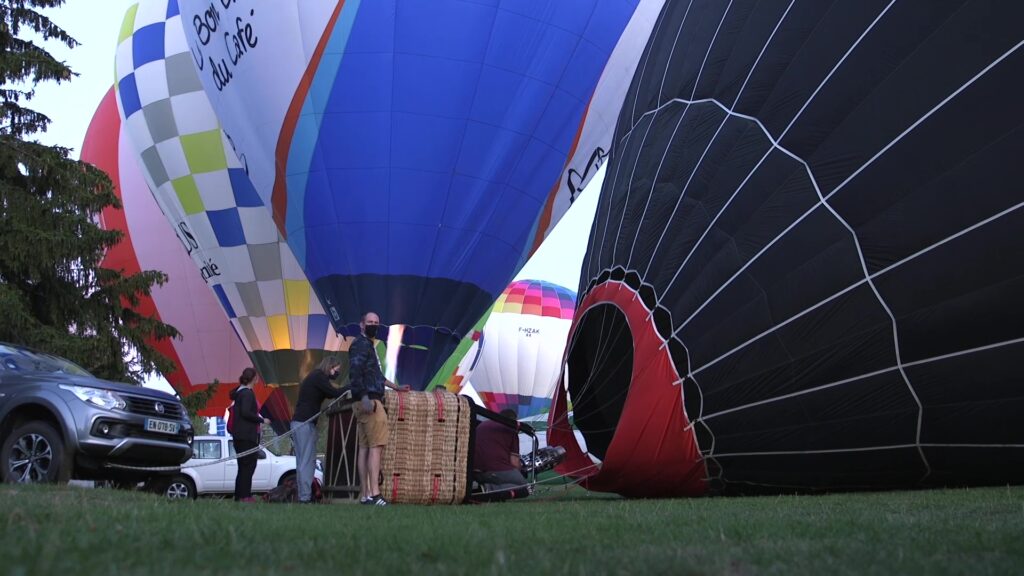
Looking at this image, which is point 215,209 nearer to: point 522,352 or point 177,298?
point 177,298

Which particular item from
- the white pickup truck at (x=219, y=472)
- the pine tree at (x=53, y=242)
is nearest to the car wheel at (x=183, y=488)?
the white pickup truck at (x=219, y=472)

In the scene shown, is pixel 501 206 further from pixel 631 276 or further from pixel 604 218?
pixel 631 276

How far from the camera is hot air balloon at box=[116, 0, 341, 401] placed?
14789 millimetres

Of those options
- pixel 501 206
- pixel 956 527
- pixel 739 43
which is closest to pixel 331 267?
pixel 501 206

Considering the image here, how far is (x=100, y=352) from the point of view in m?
11.3

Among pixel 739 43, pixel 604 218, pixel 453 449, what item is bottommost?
pixel 453 449

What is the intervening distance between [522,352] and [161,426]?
1968 cm

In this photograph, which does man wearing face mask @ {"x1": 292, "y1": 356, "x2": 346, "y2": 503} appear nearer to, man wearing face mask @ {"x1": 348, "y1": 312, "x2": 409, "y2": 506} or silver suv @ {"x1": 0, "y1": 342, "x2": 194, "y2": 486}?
man wearing face mask @ {"x1": 348, "y1": 312, "x2": 409, "y2": 506}

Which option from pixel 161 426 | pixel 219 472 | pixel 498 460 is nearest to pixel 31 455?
pixel 161 426

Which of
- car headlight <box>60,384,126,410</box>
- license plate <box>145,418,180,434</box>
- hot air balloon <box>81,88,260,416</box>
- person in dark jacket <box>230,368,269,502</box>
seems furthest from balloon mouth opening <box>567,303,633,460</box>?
hot air balloon <box>81,88,260,416</box>

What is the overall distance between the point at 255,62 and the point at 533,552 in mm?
10476

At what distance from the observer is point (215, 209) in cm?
1480

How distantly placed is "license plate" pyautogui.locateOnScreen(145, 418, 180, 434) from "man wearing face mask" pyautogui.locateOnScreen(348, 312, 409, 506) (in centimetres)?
127

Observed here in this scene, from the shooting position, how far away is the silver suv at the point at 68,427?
19.4ft
